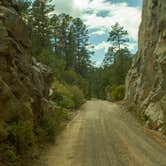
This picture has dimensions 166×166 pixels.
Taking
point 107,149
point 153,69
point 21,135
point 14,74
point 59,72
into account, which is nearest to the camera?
point 21,135

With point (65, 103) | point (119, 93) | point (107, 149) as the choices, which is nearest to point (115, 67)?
point (119, 93)

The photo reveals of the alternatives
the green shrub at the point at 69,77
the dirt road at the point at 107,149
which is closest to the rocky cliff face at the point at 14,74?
the dirt road at the point at 107,149

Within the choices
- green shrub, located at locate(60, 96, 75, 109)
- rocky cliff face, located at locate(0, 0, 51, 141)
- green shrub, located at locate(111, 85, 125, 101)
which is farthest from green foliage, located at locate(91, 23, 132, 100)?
rocky cliff face, located at locate(0, 0, 51, 141)

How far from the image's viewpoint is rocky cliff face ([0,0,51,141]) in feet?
42.6

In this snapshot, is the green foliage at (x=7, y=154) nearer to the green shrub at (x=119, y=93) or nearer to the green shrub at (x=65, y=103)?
the green shrub at (x=65, y=103)

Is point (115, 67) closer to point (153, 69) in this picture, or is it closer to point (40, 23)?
point (40, 23)

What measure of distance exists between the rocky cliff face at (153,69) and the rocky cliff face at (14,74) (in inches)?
352

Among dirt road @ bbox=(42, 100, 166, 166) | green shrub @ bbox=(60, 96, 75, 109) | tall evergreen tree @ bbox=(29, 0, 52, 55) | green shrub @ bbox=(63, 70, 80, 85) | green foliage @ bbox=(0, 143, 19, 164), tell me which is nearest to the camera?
green foliage @ bbox=(0, 143, 19, 164)

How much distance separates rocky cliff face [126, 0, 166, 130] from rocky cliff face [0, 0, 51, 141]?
352 inches

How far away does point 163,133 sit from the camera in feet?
67.7

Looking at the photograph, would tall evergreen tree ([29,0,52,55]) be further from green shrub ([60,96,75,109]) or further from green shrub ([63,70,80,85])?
green shrub ([60,96,75,109])

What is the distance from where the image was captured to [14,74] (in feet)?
47.8

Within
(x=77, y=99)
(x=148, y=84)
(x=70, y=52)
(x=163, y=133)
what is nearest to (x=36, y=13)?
(x=77, y=99)

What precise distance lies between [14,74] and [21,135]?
294 cm
